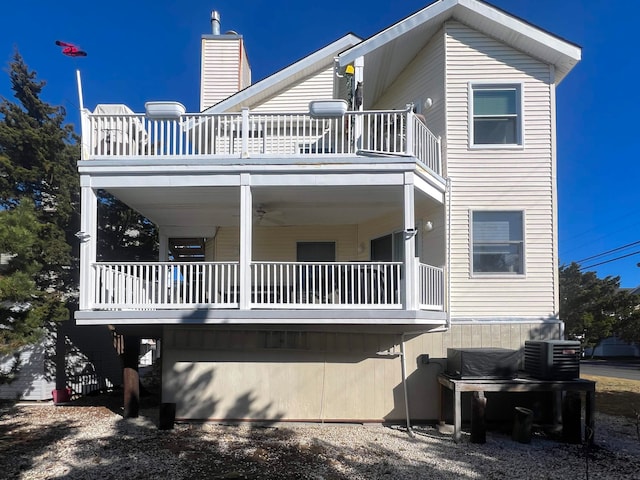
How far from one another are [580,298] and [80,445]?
109 feet

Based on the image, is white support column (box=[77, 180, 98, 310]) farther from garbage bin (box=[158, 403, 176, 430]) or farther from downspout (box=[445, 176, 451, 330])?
downspout (box=[445, 176, 451, 330])

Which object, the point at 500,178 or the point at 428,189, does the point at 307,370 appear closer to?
the point at 428,189

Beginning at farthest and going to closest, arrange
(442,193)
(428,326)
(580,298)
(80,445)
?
(580,298), (442,193), (428,326), (80,445)

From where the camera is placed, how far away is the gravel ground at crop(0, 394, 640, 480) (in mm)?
6062

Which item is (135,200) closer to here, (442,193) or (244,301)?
(244,301)

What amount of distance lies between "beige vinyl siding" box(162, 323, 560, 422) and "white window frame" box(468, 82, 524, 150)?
355 cm

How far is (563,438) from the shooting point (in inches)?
304

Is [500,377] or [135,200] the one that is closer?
[500,377]

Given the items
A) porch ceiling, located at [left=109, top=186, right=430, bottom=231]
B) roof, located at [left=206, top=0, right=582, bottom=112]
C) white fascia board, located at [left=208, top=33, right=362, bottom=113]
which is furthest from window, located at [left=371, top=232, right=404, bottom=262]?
white fascia board, located at [left=208, top=33, right=362, bottom=113]

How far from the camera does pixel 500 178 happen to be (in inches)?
356

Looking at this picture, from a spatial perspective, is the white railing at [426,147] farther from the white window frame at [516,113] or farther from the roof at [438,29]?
the roof at [438,29]

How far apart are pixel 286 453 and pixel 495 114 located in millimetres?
7522

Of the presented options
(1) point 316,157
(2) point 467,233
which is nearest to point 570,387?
(2) point 467,233

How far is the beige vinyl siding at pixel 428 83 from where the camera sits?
932 centimetres
